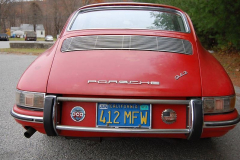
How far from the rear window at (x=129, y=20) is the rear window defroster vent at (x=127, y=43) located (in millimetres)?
316

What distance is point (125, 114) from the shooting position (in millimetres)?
1960

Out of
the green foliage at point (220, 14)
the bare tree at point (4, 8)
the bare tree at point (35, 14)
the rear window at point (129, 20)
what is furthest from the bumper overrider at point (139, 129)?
Result: the bare tree at point (35, 14)

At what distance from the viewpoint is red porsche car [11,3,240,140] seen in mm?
1931

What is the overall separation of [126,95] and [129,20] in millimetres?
1293

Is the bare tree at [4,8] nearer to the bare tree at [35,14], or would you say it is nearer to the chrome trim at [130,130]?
the bare tree at [35,14]

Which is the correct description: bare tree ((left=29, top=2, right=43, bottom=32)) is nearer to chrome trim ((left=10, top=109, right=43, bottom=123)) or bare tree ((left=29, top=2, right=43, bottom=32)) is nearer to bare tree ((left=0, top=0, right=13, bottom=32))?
bare tree ((left=0, top=0, right=13, bottom=32))

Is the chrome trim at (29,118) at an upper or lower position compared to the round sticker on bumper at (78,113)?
lower

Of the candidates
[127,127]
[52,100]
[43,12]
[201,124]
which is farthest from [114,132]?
[43,12]

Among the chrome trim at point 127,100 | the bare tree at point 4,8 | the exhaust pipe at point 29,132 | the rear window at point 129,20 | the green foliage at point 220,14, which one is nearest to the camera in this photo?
the chrome trim at point 127,100

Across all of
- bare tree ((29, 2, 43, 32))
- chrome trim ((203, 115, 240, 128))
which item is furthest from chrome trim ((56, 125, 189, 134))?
bare tree ((29, 2, 43, 32))

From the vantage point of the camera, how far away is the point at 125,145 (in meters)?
2.64

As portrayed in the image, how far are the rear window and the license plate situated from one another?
45.5 inches

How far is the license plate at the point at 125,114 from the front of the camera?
1959 millimetres

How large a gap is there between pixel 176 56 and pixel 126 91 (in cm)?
70
